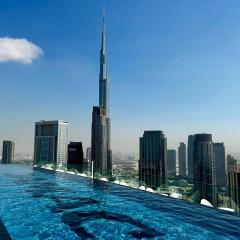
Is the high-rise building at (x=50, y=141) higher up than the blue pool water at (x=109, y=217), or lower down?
higher up

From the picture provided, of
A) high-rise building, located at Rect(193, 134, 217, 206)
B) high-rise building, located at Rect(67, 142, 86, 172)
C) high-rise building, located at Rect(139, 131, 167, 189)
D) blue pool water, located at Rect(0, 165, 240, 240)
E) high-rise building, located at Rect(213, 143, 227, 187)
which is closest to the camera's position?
blue pool water, located at Rect(0, 165, 240, 240)

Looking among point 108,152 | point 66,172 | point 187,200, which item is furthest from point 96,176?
point 108,152

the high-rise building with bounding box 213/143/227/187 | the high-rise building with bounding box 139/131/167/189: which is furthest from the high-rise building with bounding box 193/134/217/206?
the high-rise building with bounding box 139/131/167/189

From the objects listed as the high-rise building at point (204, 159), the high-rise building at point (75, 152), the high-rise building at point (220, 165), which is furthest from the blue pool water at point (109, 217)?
the high-rise building at point (220, 165)

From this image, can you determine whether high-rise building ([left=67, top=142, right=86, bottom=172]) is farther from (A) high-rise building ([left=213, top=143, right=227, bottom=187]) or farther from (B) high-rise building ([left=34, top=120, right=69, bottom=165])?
(B) high-rise building ([left=34, top=120, right=69, bottom=165])

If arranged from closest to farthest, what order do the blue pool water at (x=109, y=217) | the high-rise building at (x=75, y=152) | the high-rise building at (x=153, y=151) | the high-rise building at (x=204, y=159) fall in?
the blue pool water at (x=109, y=217), the high-rise building at (x=204, y=159), the high-rise building at (x=75, y=152), the high-rise building at (x=153, y=151)

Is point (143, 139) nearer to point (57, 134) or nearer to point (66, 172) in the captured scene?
point (57, 134)

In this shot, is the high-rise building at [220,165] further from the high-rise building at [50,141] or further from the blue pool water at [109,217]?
the blue pool water at [109,217]

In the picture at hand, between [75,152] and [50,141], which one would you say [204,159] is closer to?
[75,152]
